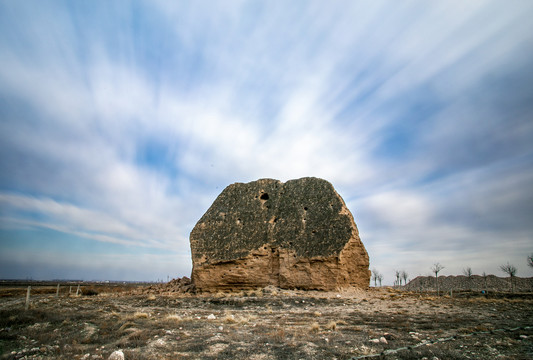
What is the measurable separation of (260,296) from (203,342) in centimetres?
1256

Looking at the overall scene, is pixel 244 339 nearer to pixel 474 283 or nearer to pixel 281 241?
pixel 281 241

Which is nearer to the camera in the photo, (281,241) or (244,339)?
(244,339)

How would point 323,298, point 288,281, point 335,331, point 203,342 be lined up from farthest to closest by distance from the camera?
point 288,281, point 323,298, point 335,331, point 203,342

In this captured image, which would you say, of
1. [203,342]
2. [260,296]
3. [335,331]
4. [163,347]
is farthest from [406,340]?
[260,296]

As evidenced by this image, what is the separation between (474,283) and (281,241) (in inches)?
2135

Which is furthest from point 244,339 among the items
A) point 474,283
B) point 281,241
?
point 474,283

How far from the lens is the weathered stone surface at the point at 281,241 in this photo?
68.7 ft

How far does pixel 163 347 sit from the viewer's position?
6977 millimetres

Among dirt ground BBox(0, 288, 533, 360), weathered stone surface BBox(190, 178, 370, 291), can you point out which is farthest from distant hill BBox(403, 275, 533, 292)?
dirt ground BBox(0, 288, 533, 360)

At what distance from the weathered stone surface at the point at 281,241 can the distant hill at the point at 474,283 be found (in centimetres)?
3888

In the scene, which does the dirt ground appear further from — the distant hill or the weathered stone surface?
the distant hill

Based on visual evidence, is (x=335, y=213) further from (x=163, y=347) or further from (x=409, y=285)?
(x=409, y=285)

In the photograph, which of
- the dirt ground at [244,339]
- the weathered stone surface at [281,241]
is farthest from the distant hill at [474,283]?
the dirt ground at [244,339]

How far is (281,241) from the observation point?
73.8 ft
